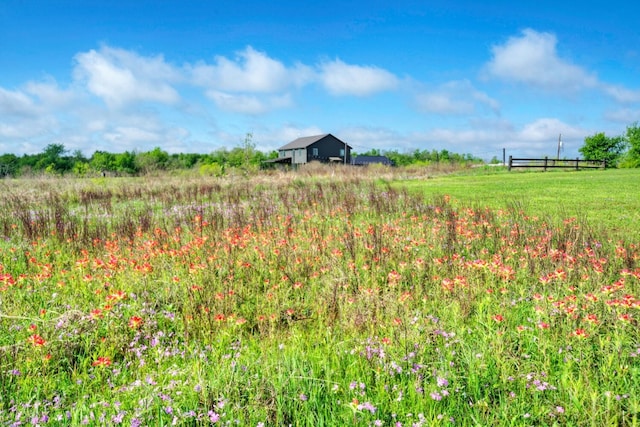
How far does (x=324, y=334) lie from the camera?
3818 mm

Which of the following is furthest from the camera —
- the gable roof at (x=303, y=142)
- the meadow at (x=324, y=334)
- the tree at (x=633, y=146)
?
the gable roof at (x=303, y=142)

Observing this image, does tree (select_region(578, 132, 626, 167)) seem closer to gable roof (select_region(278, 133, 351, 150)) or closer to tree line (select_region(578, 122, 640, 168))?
tree line (select_region(578, 122, 640, 168))

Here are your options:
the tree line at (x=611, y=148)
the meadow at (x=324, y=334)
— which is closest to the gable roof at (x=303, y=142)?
the tree line at (x=611, y=148)

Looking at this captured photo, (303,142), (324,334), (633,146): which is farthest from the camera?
(303,142)

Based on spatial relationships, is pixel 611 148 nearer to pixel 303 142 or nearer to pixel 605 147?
pixel 605 147

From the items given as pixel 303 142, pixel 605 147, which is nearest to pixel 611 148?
pixel 605 147

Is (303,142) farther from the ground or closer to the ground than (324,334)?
farther from the ground

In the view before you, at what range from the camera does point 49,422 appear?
8.17 ft

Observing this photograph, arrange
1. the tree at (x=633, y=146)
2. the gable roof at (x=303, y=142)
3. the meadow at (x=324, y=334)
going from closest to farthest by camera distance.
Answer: the meadow at (x=324, y=334) < the tree at (x=633, y=146) < the gable roof at (x=303, y=142)

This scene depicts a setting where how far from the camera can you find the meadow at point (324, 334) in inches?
101

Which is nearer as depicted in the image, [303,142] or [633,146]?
[633,146]

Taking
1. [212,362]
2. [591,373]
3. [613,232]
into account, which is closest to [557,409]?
[591,373]

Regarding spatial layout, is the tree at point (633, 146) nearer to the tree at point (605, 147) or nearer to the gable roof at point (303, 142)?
the tree at point (605, 147)

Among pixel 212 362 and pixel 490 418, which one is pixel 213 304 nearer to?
pixel 212 362
